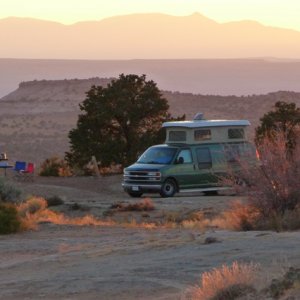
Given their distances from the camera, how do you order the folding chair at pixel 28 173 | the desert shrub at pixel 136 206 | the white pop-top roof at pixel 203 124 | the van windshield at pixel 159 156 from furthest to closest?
1. the folding chair at pixel 28 173
2. the white pop-top roof at pixel 203 124
3. the van windshield at pixel 159 156
4. the desert shrub at pixel 136 206

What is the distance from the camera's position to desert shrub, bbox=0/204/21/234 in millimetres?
22422

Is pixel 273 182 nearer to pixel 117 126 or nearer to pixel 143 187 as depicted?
pixel 143 187

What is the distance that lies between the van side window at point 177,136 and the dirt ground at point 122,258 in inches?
445

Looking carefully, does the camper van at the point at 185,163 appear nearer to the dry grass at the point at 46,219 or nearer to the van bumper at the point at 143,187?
the van bumper at the point at 143,187

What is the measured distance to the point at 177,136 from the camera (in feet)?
116

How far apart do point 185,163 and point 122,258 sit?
686 inches

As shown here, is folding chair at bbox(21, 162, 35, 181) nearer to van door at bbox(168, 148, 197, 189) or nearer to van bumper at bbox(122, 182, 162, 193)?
van bumper at bbox(122, 182, 162, 193)

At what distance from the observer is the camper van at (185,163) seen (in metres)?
33.8

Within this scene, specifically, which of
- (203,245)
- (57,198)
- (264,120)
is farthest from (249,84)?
(203,245)

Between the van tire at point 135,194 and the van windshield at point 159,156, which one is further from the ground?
the van windshield at point 159,156

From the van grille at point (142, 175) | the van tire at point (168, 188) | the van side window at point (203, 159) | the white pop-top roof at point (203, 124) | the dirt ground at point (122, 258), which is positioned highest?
the white pop-top roof at point (203, 124)

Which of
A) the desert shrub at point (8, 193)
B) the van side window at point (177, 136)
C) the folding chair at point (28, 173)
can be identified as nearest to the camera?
the desert shrub at point (8, 193)

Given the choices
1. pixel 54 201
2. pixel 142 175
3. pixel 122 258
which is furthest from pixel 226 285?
pixel 142 175

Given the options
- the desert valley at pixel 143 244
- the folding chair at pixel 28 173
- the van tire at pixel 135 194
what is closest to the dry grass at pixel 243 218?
the desert valley at pixel 143 244
